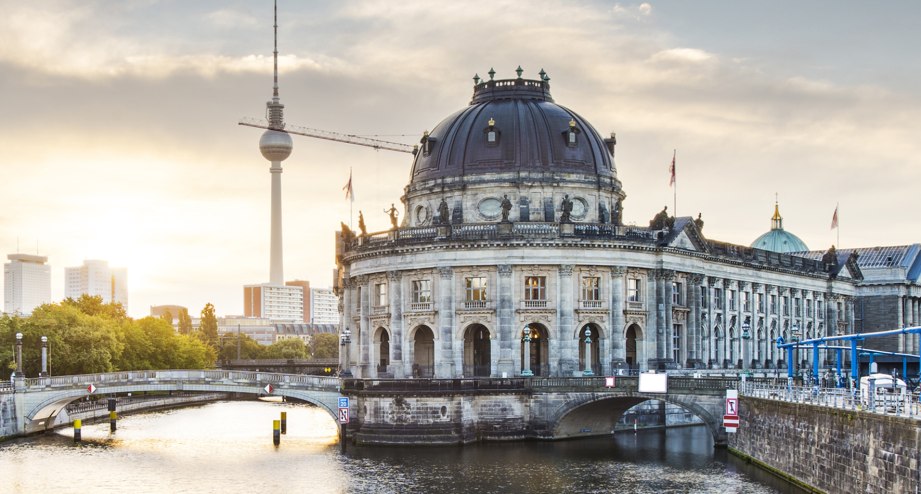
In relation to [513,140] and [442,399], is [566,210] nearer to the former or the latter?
[513,140]

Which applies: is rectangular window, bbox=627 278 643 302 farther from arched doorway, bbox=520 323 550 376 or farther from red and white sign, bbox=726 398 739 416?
red and white sign, bbox=726 398 739 416

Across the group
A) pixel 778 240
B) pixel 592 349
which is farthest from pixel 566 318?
pixel 778 240

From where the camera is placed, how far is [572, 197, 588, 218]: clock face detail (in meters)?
115

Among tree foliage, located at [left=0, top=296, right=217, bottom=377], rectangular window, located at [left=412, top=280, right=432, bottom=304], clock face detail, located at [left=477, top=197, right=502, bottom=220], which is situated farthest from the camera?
tree foliage, located at [left=0, top=296, right=217, bottom=377]

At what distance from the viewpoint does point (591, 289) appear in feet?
347

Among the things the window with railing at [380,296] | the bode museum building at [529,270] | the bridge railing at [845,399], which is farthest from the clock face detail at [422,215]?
the bridge railing at [845,399]

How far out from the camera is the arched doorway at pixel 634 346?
108750mm

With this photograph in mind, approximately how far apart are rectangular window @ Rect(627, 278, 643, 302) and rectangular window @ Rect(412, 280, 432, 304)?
1710cm

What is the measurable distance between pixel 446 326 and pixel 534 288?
315 inches

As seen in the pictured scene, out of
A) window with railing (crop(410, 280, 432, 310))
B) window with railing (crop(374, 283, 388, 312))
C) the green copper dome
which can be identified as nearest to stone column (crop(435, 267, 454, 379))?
window with railing (crop(410, 280, 432, 310))

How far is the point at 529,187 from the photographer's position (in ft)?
370

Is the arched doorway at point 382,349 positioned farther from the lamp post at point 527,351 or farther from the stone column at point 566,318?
the stone column at point 566,318

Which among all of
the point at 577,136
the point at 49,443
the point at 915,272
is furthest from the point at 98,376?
the point at 915,272

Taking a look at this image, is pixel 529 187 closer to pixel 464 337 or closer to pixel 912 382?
pixel 464 337
